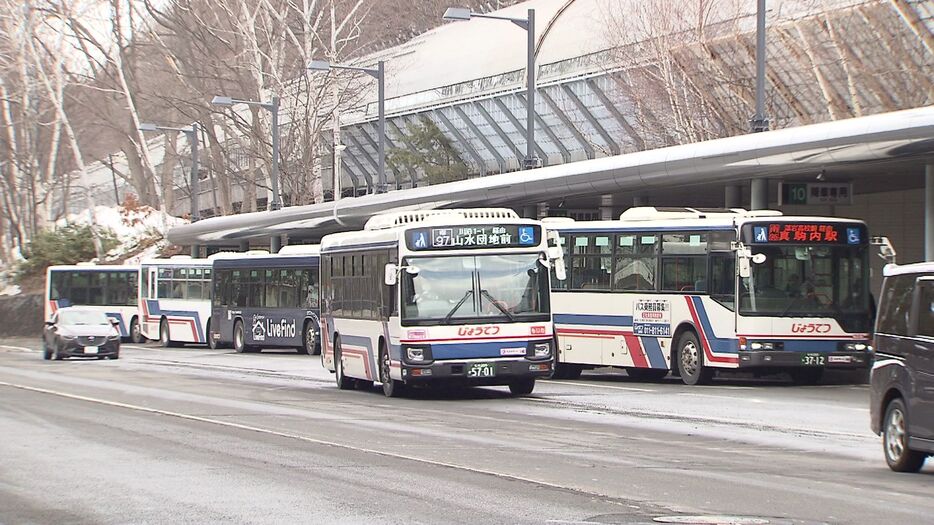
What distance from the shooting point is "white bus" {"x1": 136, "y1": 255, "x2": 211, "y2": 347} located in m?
54.2

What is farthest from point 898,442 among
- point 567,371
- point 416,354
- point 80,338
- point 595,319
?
point 80,338

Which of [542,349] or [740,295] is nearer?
[542,349]

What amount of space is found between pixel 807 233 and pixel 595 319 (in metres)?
4.73

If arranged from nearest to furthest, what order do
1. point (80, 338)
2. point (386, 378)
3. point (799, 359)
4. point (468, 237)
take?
1. point (468, 237)
2. point (386, 378)
3. point (799, 359)
4. point (80, 338)

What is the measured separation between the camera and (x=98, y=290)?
63.2 m

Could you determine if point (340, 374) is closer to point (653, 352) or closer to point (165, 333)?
point (653, 352)

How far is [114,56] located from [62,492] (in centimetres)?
6045

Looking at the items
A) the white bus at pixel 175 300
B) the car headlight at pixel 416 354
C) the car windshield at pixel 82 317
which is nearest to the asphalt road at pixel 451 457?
the car headlight at pixel 416 354

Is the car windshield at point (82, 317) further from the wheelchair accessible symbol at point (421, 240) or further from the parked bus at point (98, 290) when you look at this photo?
the wheelchair accessible symbol at point (421, 240)

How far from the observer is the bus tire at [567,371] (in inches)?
1231

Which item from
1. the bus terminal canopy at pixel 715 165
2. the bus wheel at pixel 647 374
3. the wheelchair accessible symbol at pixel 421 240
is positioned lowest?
the bus wheel at pixel 647 374

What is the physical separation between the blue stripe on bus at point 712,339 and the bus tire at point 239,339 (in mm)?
23709

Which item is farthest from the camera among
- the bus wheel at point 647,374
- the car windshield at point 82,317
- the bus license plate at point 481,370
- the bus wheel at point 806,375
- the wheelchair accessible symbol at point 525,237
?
the car windshield at point 82,317

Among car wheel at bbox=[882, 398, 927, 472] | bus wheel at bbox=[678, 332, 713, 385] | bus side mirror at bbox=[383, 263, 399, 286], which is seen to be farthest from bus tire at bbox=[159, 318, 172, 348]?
car wheel at bbox=[882, 398, 927, 472]
